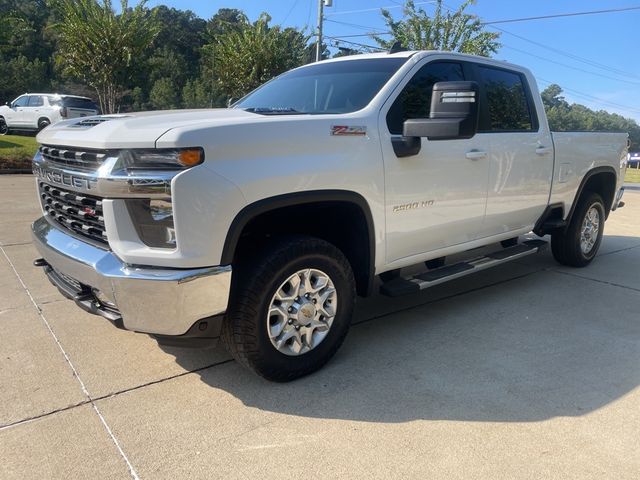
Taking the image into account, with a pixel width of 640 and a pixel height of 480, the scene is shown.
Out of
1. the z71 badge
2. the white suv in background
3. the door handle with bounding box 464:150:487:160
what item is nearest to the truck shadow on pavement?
the door handle with bounding box 464:150:487:160

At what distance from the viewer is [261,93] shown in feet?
14.4

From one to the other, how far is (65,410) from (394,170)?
237 centimetres

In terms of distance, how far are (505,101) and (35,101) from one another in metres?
22.2

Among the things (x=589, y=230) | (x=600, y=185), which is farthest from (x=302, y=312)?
(x=600, y=185)

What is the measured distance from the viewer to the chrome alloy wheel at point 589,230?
5879mm

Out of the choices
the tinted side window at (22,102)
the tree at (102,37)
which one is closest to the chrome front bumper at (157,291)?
the tree at (102,37)

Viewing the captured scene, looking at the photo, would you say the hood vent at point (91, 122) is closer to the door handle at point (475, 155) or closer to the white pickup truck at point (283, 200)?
the white pickup truck at point (283, 200)

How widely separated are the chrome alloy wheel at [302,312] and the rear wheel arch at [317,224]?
321mm

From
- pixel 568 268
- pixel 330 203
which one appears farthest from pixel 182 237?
pixel 568 268

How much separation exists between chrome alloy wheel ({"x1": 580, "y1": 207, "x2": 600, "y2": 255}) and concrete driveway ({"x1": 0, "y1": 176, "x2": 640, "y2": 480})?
4.92 feet

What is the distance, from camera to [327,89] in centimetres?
387

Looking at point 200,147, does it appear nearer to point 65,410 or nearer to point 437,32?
point 65,410

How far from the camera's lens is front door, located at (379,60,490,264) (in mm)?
3455

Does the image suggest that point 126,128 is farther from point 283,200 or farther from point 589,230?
point 589,230
